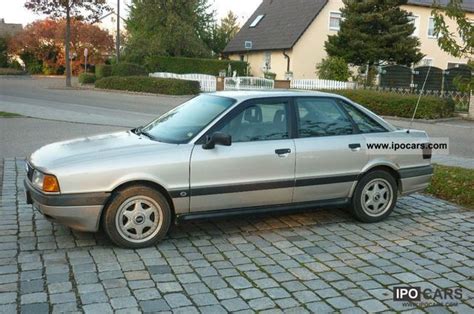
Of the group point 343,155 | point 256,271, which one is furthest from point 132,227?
point 343,155

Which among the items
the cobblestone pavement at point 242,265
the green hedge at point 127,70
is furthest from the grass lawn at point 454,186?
the green hedge at point 127,70

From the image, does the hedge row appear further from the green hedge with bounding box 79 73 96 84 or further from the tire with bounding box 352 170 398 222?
the tire with bounding box 352 170 398 222

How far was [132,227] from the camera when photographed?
478 cm

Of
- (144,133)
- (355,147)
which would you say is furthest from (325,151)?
(144,133)

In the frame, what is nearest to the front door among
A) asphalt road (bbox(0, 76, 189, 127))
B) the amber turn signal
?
the amber turn signal

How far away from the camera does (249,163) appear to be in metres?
5.11

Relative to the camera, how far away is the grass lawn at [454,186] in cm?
694

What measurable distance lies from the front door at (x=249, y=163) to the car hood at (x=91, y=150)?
49cm

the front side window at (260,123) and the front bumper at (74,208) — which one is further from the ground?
the front side window at (260,123)

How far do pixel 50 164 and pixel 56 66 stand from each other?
5068 centimetres

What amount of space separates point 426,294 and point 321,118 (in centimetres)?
232

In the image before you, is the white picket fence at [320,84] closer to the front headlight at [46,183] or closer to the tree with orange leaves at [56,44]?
the front headlight at [46,183]

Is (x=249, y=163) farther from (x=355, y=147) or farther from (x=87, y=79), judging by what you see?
(x=87, y=79)

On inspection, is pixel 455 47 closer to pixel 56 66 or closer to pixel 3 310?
pixel 3 310
